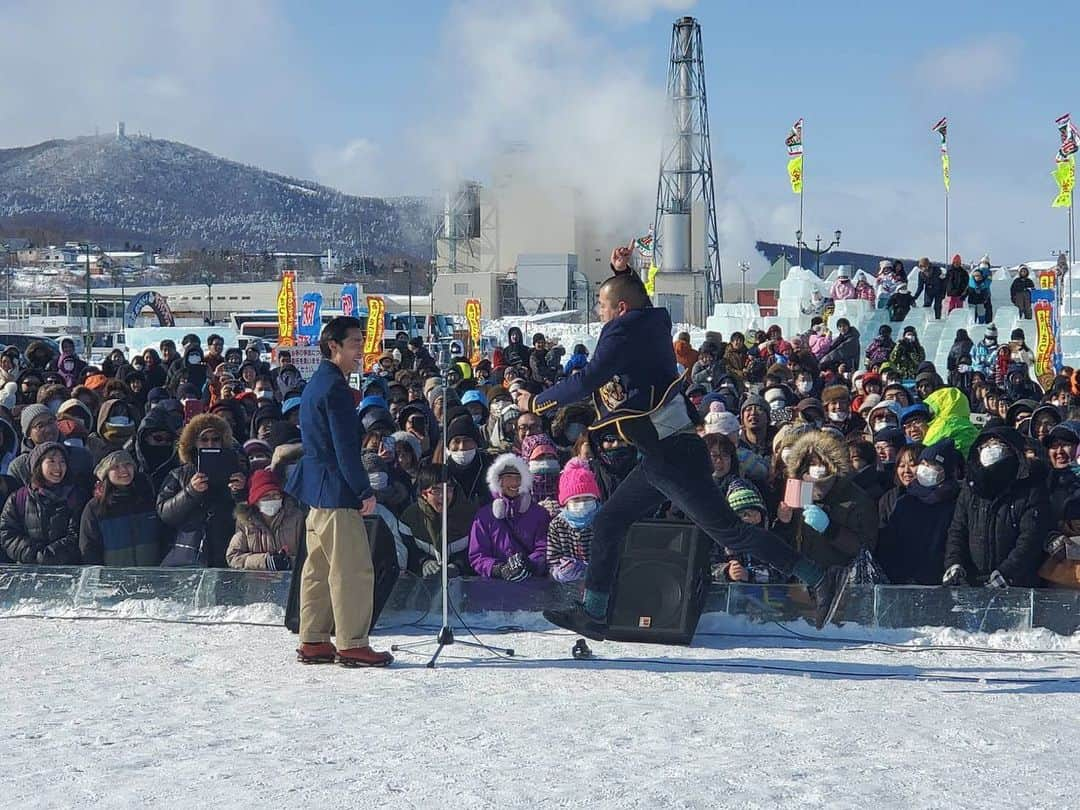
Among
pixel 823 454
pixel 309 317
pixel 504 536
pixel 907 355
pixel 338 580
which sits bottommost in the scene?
pixel 338 580

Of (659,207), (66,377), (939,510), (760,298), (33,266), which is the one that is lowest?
(939,510)

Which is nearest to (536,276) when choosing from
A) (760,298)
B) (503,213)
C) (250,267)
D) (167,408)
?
(503,213)

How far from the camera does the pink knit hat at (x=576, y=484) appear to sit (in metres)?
8.16

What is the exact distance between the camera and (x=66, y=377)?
57.2 ft

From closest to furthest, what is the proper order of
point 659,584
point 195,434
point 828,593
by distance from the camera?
point 828,593, point 659,584, point 195,434

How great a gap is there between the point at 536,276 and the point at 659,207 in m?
10.3

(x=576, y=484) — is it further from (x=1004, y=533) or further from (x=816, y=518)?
(x=1004, y=533)

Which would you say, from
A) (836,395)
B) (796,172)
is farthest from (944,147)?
(836,395)

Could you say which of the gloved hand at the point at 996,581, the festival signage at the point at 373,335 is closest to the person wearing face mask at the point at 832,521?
the gloved hand at the point at 996,581

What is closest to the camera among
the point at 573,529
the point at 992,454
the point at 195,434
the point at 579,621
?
the point at 579,621

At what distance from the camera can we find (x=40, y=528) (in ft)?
28.2

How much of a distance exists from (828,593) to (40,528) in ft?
15.8

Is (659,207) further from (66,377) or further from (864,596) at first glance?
(864,596)

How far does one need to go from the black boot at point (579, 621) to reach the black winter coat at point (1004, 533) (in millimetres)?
2092
